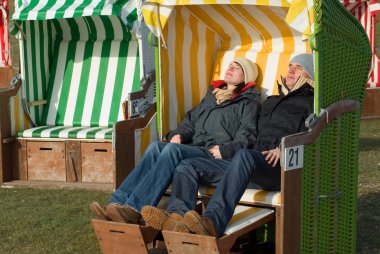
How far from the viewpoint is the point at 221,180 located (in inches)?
206

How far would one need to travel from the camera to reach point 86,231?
21.8ft

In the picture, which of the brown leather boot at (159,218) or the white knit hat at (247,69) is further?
the white knit hat at (247,69)

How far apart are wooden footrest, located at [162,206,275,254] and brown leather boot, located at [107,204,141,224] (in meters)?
0.36

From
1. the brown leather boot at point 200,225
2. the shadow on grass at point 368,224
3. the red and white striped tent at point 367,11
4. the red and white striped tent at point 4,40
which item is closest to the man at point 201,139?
the brown leather boot at point 200,225

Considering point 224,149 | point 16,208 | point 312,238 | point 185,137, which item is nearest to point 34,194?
point 16,208

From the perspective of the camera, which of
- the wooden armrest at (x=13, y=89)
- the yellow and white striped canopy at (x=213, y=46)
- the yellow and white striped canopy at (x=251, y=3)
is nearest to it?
the yellow and white striped canopy at (x=251, y=3)

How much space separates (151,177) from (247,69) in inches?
53.9

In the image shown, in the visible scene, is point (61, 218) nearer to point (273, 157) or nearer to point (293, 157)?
point (273, 157)

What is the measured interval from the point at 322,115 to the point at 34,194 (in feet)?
13.0

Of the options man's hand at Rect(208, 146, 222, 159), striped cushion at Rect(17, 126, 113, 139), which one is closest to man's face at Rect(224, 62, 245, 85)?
man's hand at Rect(208, 146, 222, 159)

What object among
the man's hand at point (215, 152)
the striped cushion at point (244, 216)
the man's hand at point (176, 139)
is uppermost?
the man's hand at point (176, 139)

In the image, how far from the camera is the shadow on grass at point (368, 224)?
20.0ft

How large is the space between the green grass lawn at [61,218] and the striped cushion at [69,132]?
1.89ft

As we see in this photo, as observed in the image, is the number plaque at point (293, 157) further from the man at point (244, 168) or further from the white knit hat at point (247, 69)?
the white knit hat at point (247, 69)
